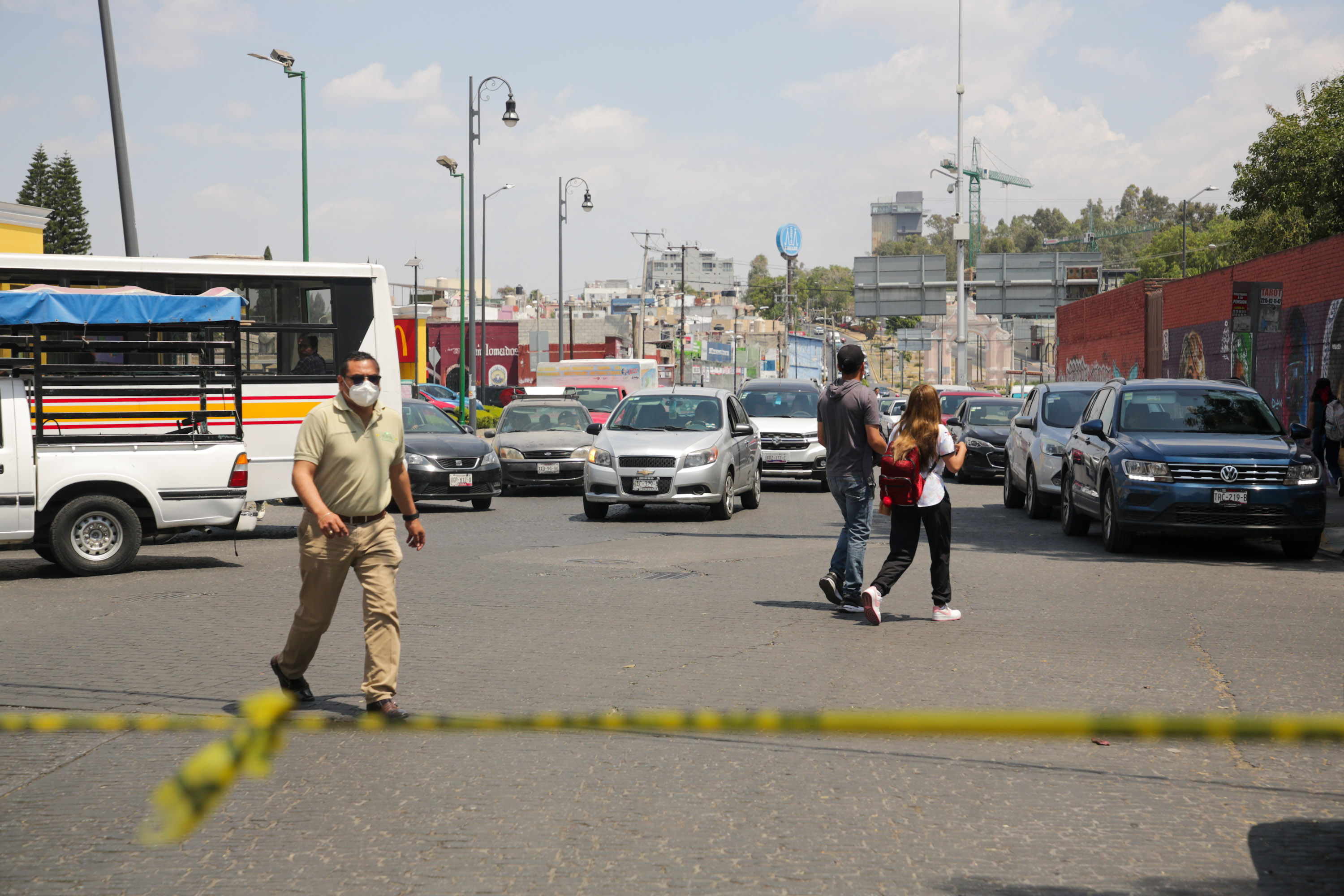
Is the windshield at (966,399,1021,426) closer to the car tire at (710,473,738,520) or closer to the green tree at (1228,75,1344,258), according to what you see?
the car tire at (710,473,738,520)

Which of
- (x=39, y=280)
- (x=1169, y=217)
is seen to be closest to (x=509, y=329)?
(x=39, y=280)

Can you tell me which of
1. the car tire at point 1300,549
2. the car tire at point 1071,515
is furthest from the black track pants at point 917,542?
the car tire at point 1071,515

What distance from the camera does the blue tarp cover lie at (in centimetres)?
1305

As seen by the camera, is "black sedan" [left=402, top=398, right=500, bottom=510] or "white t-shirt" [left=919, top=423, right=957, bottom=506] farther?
"black sedan" [left=402, top=398, right=500, bottom=510]

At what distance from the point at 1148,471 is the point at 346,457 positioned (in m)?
9.03

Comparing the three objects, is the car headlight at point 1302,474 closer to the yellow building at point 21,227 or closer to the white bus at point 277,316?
the white bus at point 277,316

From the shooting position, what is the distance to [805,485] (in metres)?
25.0

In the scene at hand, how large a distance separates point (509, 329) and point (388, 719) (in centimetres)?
7846

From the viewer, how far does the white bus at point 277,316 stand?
15.6 meters

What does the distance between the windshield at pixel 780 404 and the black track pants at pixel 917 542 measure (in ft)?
44.3

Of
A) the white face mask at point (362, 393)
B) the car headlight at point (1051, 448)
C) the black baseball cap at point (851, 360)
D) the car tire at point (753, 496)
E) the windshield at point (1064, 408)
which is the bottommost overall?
the car tire at point (753, 496)

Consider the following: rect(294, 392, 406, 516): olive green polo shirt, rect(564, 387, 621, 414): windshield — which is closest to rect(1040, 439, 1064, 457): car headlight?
rect(294, 392, 406, 516): olive green polo shirt

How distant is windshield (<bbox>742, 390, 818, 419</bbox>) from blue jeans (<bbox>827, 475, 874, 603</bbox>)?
13.2 metres

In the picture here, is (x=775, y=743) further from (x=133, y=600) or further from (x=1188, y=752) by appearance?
(x=133, y=600)
